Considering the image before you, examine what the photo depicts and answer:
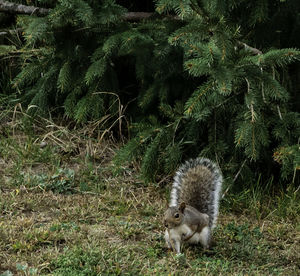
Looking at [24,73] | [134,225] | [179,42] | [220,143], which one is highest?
[179,42]

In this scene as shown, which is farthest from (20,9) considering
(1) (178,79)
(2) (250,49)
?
(2) (250,49)

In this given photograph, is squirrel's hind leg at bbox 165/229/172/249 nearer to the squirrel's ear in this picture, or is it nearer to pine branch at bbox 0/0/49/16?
the squirrel's ear

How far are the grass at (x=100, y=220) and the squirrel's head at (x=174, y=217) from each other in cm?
23

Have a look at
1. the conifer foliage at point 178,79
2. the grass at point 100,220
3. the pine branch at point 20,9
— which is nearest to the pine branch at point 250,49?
the conifer foliage at point 178,79

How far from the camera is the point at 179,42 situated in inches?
173

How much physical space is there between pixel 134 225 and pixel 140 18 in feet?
7.02

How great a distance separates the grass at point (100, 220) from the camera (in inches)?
143

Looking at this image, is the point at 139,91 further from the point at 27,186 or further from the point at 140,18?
the point at 27,186

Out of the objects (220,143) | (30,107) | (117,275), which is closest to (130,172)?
(220,143)

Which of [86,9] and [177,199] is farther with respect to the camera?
[86,9]

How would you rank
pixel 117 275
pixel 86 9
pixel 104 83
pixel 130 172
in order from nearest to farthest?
1. pixel 117 275
2. pixel 86 9
3. pixel 130 172
4. pixel 104 83

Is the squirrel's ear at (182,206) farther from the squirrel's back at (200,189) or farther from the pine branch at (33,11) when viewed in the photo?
the pine branch at (33,11)

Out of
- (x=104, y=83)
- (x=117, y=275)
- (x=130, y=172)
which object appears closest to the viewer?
(x=117, y=275)

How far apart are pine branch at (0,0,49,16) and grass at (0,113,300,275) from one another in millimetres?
1104
